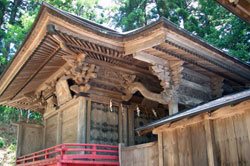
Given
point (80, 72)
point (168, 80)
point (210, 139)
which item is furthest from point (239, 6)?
point (80, 72)

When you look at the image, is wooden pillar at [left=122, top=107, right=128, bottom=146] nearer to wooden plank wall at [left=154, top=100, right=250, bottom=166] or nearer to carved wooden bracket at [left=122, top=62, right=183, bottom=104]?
carved wooden bracket at [left=122, top=62, right=183, bottom=104]

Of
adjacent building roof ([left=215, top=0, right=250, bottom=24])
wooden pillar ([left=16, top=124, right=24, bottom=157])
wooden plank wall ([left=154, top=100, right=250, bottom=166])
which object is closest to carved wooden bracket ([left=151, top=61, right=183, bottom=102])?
wooden plank wall ([left=154, top=100, right=250, bottom=166])

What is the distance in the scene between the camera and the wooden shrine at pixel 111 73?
23.4 ft

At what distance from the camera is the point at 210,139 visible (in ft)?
17.9

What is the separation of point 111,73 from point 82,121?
70.4 inches

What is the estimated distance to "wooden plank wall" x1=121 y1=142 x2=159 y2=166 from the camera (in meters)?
6.80

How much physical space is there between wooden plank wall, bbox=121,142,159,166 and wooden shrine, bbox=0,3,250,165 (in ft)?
4.42

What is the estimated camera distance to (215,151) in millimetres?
5418

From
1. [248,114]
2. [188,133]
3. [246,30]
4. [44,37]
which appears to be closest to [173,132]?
[188,133]

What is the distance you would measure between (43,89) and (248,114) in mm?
8336

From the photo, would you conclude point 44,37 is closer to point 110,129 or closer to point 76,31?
point 76,31

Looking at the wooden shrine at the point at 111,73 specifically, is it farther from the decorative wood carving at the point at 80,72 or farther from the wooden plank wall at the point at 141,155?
the wooden plank wall at the point at 141,155

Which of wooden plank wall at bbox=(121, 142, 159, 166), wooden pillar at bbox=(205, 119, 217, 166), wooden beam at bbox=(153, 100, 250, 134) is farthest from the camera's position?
wooden plank wall at bbox=(121, 142, 159, 166)

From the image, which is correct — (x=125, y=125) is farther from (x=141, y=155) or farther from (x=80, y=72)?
(x=80, y=72)
